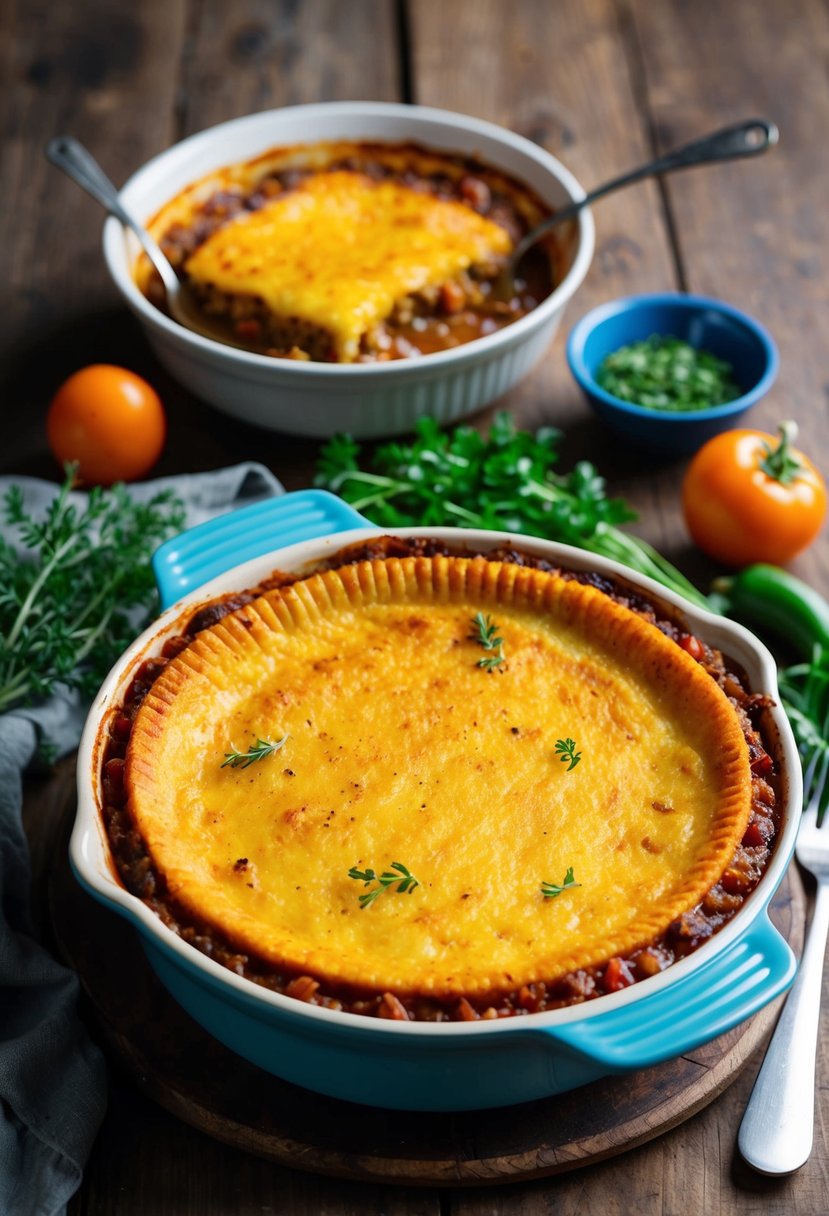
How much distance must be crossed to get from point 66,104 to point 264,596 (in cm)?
323

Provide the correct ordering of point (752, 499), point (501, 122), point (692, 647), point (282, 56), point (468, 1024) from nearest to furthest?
point (468, 1024)
point (692, 647)
point (752, 499)
point (501, 122)
point (282, 56)

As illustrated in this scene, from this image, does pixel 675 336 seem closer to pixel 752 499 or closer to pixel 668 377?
pixel 668 377

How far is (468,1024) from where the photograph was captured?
1918 mm

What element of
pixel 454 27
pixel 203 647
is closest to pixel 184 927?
pixel 203 647

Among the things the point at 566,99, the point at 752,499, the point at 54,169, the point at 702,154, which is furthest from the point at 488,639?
the point at 566,99

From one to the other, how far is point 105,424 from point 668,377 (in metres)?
1.61

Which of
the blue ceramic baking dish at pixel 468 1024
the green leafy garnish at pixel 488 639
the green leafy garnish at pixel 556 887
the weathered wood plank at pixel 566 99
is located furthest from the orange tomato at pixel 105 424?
the green leafy garnish at pixel 556 887

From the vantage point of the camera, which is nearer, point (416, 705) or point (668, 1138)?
point (668, 1138)

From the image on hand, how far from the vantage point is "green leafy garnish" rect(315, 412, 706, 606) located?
331cm

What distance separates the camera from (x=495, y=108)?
507 centimetres

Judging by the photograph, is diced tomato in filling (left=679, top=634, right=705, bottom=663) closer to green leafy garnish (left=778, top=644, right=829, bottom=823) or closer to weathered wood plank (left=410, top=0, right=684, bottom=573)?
green leafy garnish (left=778, top=644, right=829, bottom=823)

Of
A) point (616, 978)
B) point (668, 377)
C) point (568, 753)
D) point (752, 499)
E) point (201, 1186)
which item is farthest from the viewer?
point (668, 377)

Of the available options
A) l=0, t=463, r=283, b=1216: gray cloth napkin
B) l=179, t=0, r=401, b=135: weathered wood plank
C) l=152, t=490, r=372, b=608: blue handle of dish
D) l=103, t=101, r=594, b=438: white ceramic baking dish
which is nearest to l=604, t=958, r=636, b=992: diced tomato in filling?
l=0, t=463, r=283, b=1216: gray cloth napkin

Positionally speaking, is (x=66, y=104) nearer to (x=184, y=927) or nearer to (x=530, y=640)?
(x=530, y=640)
